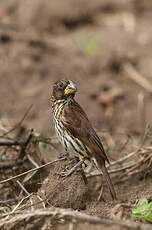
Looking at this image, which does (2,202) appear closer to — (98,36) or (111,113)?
(111,113)

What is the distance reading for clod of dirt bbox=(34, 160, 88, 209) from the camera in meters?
6.39

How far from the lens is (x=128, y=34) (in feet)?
43.8

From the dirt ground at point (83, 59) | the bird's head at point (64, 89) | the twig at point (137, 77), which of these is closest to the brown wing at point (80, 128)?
the bird's head at point (64, 89)

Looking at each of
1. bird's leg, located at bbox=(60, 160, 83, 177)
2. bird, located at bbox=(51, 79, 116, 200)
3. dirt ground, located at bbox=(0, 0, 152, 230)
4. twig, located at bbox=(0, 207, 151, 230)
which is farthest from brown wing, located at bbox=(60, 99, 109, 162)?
dirt ground, located at bbox=(0, 0, 152, 230)

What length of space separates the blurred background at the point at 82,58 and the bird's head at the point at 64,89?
10.5 feet

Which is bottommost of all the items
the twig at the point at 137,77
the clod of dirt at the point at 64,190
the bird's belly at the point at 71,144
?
the clod of dirt at the point at 64,190

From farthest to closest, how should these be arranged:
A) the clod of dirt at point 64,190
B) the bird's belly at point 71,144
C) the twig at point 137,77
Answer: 1. the twig at point 137,77
2. the bird's belly at point 71,144
3. the clod of dirt at point 64,190

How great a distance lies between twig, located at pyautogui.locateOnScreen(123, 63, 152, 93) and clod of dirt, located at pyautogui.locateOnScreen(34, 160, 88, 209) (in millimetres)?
5194

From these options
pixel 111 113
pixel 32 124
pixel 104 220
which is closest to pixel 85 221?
pixel 104 220

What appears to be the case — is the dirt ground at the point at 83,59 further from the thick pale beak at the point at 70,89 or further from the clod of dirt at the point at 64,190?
the clod of dirt at the point at 64,190

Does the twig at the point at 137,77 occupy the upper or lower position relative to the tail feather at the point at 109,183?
upper

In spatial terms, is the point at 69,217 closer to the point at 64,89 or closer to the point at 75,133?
the point at 75,133

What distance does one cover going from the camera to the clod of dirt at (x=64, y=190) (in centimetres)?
639

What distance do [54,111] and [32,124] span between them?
139 inches
